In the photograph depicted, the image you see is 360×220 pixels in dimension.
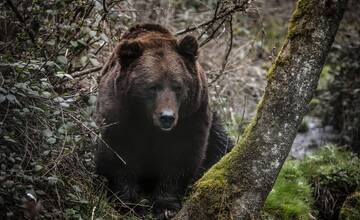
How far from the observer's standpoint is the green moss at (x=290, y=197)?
21.8 ft

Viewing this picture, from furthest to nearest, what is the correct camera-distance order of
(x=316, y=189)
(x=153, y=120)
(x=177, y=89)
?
1. (x=316, y=189)
2. (x=177, y=89)
3. (x=153, y=120)

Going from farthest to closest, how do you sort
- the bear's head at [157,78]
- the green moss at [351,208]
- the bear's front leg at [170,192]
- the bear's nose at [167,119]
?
the green moss at [351,208] → the bear's front leg at [170,192] → the bear's head at [157,78] → the bear's nose at [167,119]

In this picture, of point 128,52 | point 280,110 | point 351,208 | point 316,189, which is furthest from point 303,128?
point 280,110

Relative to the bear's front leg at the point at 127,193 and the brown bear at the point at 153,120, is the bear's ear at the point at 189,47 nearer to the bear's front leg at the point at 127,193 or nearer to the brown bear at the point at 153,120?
the brown bear at the point at 153,120

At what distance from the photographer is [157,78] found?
597 cm

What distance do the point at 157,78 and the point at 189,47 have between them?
489 mm

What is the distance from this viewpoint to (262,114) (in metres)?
5.19

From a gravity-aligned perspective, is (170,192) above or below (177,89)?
below

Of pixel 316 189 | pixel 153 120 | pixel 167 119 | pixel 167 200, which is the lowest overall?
pixel 316 189

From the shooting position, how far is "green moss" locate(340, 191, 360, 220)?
22.4 feet

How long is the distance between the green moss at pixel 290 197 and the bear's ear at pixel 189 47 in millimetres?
1772

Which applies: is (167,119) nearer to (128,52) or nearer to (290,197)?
(128,52)

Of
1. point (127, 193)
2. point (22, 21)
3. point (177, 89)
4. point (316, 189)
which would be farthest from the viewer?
point (316, 189)

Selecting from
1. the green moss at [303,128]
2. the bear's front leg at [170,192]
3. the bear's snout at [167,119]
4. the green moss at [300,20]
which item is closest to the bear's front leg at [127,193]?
the bear's front leg at [170,192]
